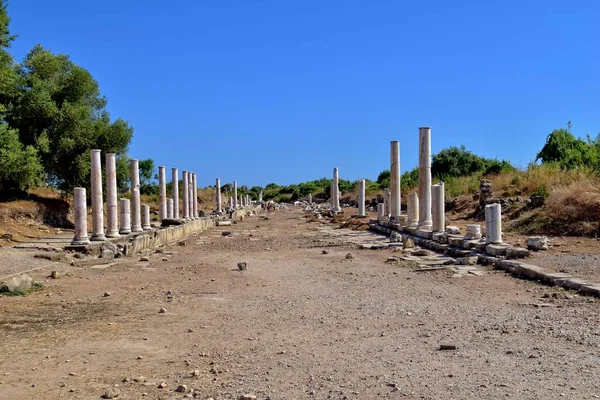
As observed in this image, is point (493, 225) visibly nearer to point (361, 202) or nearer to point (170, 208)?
point (361, 202)

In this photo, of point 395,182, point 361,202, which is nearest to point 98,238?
point 395,182

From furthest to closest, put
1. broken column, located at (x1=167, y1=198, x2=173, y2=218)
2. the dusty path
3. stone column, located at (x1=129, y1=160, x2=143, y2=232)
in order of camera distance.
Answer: broken column, located at (x1=167, y1=198, x2=173, y2=218) → stone column, located at (x1=129, y1=160, x2=143, y2=232) → the dusty path

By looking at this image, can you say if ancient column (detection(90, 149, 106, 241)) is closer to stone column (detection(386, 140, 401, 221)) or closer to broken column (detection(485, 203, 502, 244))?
broken column (detection(485, 203, 502, 244))

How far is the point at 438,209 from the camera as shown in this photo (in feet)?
61.6

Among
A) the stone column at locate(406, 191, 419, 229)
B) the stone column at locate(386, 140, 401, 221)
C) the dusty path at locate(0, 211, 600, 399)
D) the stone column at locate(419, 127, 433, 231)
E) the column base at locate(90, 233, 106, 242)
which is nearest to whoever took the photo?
the dusty path at locate(0, 211, 600, 399)

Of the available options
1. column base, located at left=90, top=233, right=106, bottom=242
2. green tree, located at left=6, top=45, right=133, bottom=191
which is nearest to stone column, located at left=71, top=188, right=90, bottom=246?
column base, located at left=90, top=233, right=106, bottom=242

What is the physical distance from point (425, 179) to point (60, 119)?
16.2 meters

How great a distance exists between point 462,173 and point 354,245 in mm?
32124

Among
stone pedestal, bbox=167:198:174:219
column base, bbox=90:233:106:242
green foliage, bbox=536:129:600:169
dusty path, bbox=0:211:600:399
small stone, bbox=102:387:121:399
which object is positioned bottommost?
small stone, bbox=102:387:121:399

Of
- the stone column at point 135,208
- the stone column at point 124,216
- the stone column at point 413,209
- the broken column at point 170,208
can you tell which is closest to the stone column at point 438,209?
the stone column at point 413,209

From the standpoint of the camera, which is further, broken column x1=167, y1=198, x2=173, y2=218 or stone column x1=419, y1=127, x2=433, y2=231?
broken column x1=167, y1=198, x2=173, y2=218

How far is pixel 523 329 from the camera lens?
6844mm

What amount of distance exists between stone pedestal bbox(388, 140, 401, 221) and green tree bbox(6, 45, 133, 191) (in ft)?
43.4

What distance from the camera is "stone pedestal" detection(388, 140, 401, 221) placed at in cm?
2577
